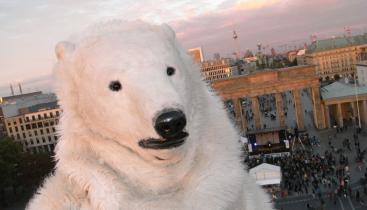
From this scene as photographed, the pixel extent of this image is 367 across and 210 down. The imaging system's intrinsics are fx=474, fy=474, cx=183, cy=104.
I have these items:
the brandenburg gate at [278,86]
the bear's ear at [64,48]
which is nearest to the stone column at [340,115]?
the brandenburg gate at [278,86]

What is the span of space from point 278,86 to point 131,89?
46.9 meters

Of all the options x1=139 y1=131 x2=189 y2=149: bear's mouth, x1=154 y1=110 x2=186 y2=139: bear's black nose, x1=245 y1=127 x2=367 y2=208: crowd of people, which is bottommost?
x1=245 y1=127 x2=367 y2=208: crowd of people

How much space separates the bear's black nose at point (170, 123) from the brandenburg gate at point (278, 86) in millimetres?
45549

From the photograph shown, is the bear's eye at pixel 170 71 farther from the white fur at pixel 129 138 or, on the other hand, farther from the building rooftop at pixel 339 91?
the building rooftop at pixel 339 91

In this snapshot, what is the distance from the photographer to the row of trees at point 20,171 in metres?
39.0

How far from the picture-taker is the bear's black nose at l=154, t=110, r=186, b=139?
2.24 meters

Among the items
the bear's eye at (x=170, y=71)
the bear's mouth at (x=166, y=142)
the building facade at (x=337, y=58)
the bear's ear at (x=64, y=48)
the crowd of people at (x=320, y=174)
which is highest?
the bear's ear at (x=64, y=48)

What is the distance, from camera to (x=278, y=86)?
48219 millimetres

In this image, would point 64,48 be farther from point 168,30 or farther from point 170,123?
point 170,123

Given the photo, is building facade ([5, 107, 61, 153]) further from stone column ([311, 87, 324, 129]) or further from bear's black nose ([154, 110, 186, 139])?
bear's black nose ([154, 110, 186, 139])

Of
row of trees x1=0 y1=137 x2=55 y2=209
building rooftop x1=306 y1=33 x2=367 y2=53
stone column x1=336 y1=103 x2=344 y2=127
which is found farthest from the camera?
building rooftop x1=306 y1=33 x2=367 y2=53

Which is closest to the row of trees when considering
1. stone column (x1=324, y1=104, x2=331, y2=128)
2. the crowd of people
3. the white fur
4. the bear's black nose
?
the crowd of people

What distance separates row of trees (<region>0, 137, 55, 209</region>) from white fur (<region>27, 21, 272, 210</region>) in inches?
1475

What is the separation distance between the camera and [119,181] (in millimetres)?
2459
